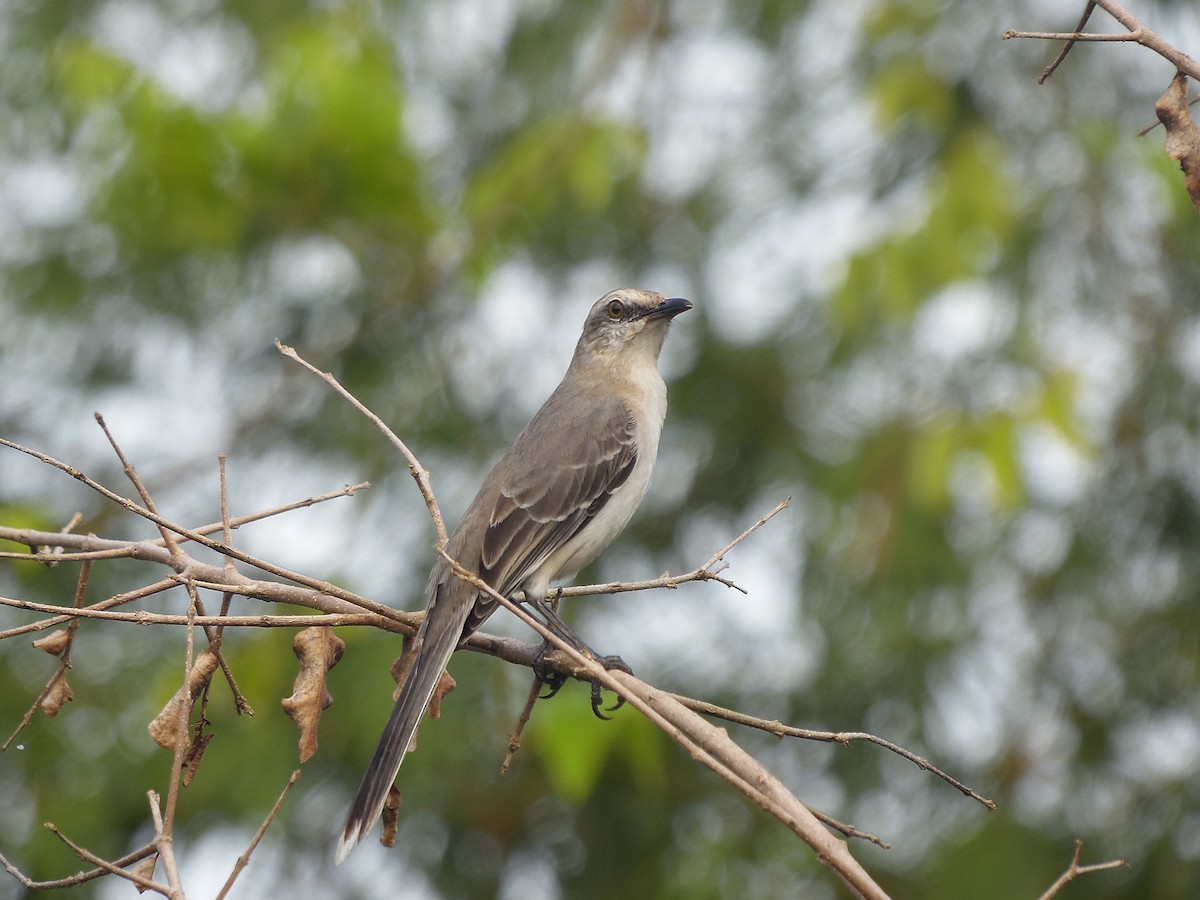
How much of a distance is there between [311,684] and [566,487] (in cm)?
222

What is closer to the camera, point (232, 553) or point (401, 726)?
point (232, 553)

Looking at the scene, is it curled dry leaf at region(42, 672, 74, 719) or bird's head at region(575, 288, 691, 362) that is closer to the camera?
curled dry leaf at region(42, 672, 74, 719)

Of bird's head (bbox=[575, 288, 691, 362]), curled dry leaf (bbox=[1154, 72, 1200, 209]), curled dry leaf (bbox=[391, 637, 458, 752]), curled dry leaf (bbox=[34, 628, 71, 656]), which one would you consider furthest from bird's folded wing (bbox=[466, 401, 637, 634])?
curled dry leaf (bbox=[1154, 72, 1200, 209])

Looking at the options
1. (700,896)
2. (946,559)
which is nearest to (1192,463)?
(946,559)

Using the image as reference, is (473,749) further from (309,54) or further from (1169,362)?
(1169,362)

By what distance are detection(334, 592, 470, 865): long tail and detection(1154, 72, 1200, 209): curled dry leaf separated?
213cm

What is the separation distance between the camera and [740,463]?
8.41 metres

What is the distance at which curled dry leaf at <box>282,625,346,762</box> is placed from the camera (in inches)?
123

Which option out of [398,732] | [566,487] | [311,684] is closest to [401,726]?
[398,732]

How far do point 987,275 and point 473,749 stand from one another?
385cm

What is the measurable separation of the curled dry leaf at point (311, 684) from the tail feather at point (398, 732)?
39 cm

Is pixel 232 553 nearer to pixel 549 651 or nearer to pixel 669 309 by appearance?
pixel 549 651

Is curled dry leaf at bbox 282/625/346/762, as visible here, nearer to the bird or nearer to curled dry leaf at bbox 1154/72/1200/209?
the bird

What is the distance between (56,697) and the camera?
128 inches
